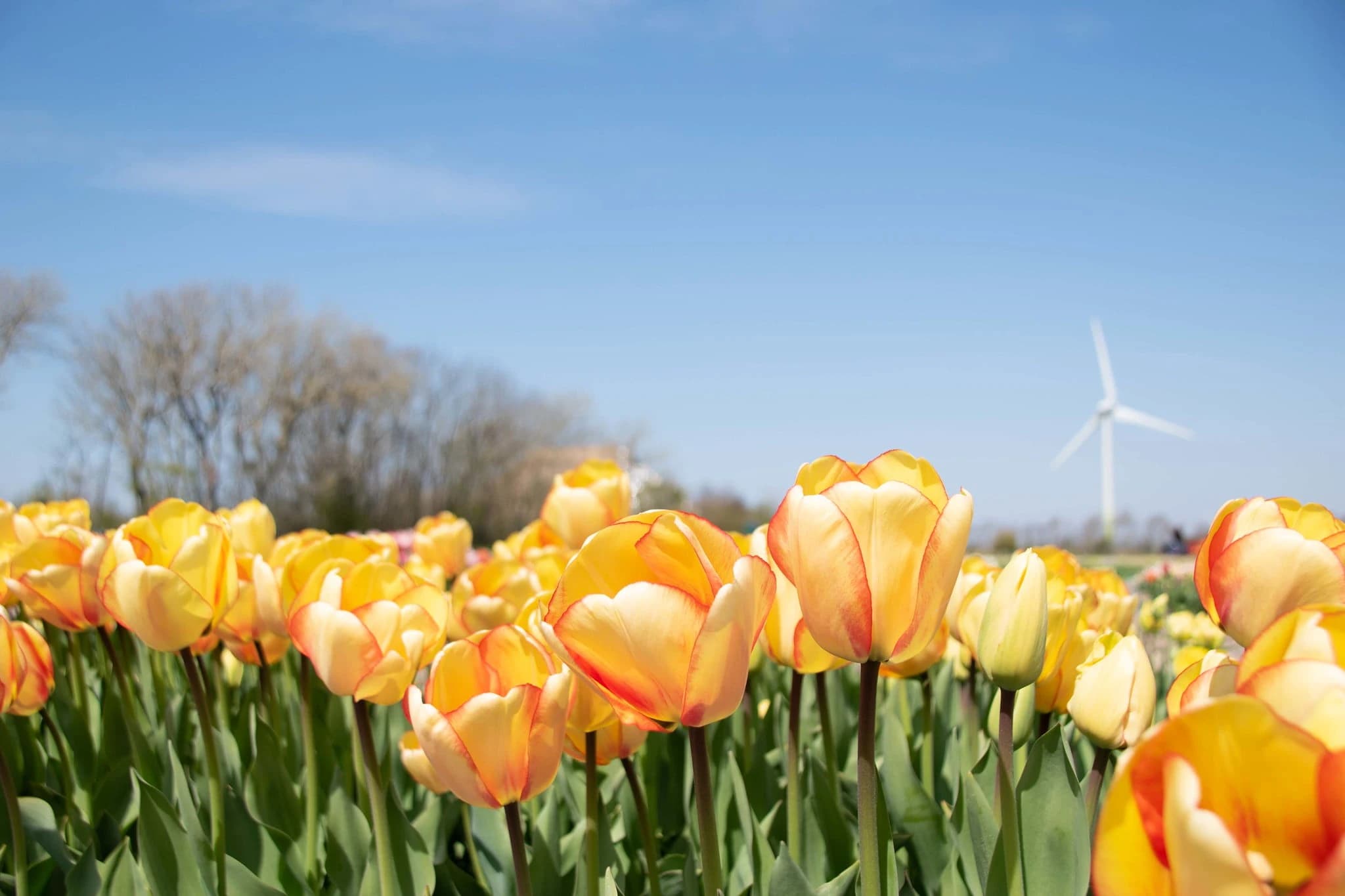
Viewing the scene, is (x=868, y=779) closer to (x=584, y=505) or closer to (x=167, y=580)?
(x=167, y=580)

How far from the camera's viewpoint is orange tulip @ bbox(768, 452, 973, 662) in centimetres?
84

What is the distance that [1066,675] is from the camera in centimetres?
145

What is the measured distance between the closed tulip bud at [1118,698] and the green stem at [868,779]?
416 millimetres

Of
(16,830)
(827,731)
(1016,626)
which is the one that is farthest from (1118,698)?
(16,830)

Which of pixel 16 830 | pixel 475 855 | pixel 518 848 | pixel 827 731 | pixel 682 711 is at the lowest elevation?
pixel 475 855

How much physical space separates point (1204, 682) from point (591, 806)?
74 cm

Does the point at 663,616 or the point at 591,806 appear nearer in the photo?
the point at 663,616

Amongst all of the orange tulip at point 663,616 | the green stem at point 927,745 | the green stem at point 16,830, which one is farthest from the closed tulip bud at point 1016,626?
the green stem at point 16,830

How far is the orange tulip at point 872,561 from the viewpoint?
0.84m

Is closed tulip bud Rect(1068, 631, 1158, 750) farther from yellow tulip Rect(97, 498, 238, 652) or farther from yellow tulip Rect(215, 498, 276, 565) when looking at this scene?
yellow tulip Rect(215, 498, 276, 565)

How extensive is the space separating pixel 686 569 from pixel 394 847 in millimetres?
952

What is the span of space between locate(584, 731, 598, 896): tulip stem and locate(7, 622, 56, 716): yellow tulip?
0.96 metres

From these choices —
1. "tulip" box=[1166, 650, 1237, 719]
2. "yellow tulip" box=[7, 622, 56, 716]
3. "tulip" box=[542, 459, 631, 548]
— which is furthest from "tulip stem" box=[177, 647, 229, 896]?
"tulip" box=[1166, 650, 1237, 719]

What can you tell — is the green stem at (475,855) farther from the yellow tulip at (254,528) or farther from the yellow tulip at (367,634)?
the yellow tulip at (254,528)
